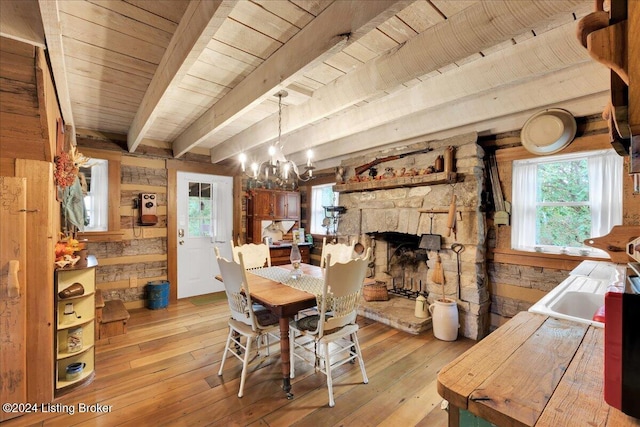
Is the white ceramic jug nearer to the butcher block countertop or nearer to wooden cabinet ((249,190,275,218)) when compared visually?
the butcher block countertop

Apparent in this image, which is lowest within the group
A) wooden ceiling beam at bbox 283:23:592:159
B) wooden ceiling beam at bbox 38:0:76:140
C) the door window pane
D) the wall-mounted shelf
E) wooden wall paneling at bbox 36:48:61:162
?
the door window pane

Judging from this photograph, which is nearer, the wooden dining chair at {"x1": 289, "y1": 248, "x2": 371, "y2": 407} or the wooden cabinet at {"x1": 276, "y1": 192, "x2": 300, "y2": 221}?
the wooden dining chair at {"x1": 289, "y1": 248, "x2": 371, "y2": 407}

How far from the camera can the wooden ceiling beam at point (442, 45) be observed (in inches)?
49.8

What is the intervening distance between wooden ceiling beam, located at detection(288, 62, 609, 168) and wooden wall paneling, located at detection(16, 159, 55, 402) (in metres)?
3.03

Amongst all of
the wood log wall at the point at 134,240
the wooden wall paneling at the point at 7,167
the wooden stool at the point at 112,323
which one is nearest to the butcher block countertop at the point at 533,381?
the wooden wall paneling at the point at 7,167

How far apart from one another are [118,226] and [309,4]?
375cm

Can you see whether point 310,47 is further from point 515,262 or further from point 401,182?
point 515,262

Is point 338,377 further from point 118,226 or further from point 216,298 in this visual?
point 118,226

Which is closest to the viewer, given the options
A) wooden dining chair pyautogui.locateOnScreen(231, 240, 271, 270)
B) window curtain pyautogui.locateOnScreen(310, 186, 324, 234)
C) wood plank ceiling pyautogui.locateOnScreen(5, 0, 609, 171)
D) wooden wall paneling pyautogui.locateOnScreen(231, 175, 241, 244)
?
wood plank ceiling pyautogui.locateOnScreen(5, 0, 609, 171)

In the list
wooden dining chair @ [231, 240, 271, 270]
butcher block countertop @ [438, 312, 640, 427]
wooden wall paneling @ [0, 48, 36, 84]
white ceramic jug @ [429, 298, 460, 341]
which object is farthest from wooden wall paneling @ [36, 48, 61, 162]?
white ceramic jug @ [429, 298, 460, 341]

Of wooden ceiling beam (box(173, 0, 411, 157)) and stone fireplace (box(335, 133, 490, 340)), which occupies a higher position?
wooden ceiling beam (box(173, 0, 411, 157))

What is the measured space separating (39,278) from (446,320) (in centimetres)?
345

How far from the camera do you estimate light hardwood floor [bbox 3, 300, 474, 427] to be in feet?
6.21

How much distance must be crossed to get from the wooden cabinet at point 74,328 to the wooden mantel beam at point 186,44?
1.46m
